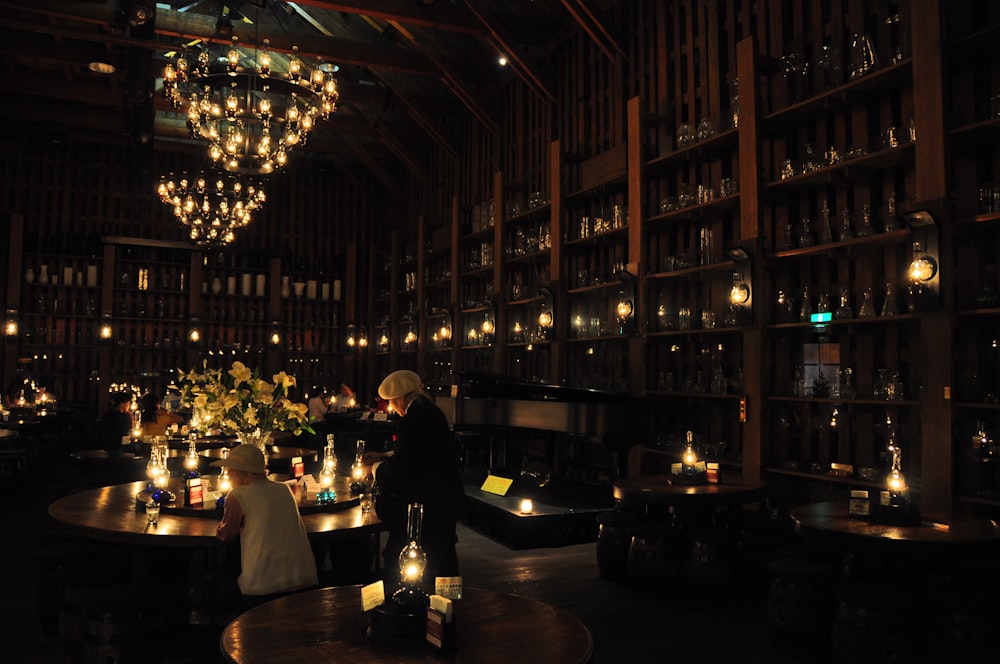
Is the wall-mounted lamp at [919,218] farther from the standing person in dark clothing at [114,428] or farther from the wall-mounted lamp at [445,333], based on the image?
the wall-mounted lamp at [445,333]

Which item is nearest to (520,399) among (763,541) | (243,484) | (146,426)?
(763,541)

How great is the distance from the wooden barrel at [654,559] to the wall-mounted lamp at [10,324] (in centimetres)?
1315

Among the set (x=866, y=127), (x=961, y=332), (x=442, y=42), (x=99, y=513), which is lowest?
(x=99, y=513)

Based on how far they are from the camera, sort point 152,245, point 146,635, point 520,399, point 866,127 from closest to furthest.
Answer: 1. point 146,635
2. point 866,127
3. point 520,399
4. point 152,245

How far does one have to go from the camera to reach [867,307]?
5.68 meters

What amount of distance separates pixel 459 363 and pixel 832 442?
7.03 m

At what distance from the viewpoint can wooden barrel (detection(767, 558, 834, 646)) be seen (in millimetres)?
4223

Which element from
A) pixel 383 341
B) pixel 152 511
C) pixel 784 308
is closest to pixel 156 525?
pixel 152 511

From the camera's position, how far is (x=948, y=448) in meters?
4.82

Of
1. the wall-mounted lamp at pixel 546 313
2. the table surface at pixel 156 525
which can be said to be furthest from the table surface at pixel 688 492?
the wall-mounted lamp at pixel 546 313

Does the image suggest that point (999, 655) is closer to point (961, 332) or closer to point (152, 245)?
point (961, 332)

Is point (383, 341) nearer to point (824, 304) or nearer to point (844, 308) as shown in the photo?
point (824, 304)

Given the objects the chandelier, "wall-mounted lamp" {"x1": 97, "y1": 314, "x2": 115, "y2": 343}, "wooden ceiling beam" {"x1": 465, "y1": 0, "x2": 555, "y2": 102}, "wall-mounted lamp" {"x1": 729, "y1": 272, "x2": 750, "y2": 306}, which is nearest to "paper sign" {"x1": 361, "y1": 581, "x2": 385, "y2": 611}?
"wall-mounted lamp" {"x1": 729, "y1": 272, "x2": 750, "y2": 306}

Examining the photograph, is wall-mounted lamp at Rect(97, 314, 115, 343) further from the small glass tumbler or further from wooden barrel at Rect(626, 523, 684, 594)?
wooden barrel at Rect(626, 523, 684, 594)
